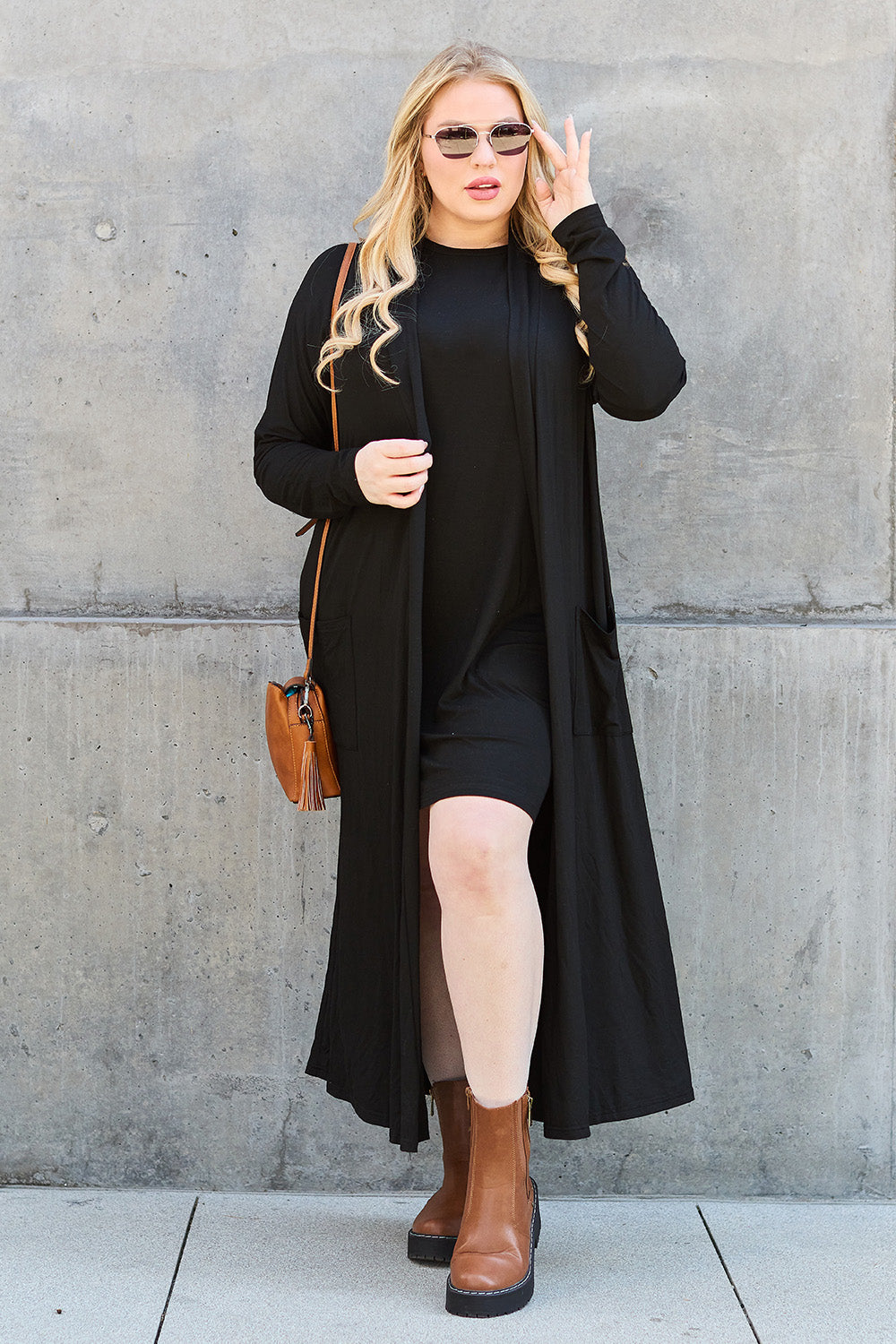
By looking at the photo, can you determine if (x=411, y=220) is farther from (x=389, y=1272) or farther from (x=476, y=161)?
(x=389, y=1272)

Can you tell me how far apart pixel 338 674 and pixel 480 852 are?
0.51 m

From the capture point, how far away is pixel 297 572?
3.26 metres

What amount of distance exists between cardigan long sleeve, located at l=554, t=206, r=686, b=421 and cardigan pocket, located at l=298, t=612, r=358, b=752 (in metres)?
0.69

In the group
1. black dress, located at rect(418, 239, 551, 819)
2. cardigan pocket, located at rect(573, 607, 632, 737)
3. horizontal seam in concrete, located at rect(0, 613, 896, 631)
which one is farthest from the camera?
horizontal seam in concrete, located at rect(0, 613, 896, 631)

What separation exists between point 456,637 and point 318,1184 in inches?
56.5

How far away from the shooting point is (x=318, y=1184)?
322cm

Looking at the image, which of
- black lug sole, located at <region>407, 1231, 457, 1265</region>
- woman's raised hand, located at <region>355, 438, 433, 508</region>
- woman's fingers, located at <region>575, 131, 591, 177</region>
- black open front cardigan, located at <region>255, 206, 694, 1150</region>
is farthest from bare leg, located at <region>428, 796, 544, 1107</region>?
woman's fingers, located at <region>575, 131, 591, 177</region>

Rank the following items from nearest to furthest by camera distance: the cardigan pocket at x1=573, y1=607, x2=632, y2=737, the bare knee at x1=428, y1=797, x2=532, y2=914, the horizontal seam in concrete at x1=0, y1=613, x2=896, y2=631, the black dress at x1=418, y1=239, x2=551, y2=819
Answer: the bare knee at x1=428, y1=797, x2=532, y2=914
the black dress at x1=418, y1=239, x2=551, y2=819
the cardigan pocket at x1=573, y1=607, x2=632, y2=737
the horizontal seam in concrete at x1=0, y1=613, x2=896, y2=631

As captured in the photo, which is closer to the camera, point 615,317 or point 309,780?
point 615,317

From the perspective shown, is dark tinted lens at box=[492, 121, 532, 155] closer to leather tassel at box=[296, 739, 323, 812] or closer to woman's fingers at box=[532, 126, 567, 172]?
woman's fingers at box=[532, 126, 567, 172]

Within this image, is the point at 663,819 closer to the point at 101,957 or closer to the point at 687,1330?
the point at 687,1330

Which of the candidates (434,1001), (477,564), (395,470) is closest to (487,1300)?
(434,1001)

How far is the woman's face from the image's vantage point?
2.51 meters

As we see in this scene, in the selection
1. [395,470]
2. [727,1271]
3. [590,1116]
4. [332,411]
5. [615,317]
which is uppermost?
[615,317]
